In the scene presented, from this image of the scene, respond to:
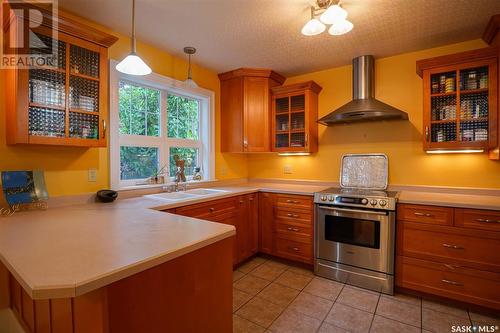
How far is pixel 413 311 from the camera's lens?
2.08 meters

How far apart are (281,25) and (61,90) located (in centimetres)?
181

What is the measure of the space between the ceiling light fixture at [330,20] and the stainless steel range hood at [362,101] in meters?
1.05

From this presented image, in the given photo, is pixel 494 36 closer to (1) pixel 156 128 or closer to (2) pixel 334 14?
(2) pixel 334 14

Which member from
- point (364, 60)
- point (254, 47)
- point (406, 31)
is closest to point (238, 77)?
point (254, 47)

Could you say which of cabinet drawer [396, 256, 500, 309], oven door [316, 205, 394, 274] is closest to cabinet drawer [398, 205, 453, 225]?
oven door [316, 205, 394, 274]

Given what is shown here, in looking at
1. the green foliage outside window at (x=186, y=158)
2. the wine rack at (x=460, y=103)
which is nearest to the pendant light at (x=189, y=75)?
the green foliage outside window at (x=186, y=158)

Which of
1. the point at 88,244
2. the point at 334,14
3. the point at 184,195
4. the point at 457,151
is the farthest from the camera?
the point at 184,195

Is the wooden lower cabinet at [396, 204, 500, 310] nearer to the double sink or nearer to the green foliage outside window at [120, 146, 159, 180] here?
the double sink

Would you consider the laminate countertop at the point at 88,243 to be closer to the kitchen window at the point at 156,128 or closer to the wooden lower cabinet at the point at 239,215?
the wooden lower cabinet at the point at 239,215

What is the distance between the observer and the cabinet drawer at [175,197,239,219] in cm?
227

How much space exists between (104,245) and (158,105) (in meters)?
2.13

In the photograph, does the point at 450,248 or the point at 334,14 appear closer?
the point at 334,14

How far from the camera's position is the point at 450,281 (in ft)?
6.98

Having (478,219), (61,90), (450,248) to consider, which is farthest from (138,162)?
(478,219)
